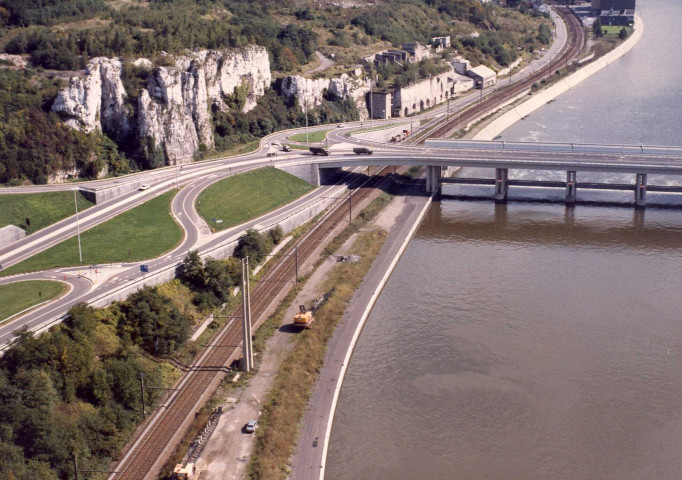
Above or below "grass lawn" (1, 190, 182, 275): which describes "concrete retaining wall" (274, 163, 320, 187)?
above

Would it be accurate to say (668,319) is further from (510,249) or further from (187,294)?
(187,294)

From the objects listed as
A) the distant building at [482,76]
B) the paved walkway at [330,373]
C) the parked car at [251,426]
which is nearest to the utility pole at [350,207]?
the paved walkway at [330,373]

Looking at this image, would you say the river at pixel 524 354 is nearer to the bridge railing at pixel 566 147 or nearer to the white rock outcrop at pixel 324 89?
the bridge railing at pixel 566 147

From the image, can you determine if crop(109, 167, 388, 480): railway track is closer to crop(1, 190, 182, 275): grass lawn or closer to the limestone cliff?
crop(1, 190, 182, 275): grass lawn

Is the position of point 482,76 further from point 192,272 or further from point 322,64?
point 192,272

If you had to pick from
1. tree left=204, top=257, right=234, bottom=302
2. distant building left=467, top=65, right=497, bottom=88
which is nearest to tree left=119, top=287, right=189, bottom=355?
tree left=204, top=257, right=234, bottom=302

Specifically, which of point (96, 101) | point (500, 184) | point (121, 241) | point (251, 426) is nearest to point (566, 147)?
point (500, 184)
